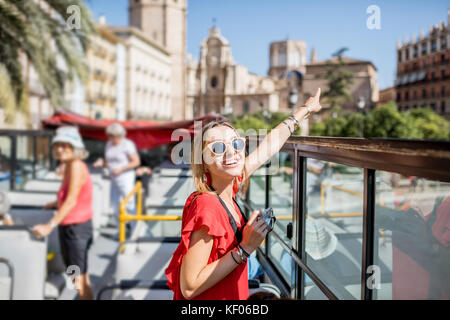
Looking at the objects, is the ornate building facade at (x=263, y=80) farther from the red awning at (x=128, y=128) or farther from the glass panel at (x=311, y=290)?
the glass panel at (x=311, y=290)

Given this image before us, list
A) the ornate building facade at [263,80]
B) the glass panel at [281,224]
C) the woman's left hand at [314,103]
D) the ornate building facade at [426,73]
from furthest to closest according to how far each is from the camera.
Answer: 1. the ornate building facade at [426,73]
2. the ornate building facade at [263,80]
3. the glass panel at [281,224]
4. the woman's left hand at [314,103]

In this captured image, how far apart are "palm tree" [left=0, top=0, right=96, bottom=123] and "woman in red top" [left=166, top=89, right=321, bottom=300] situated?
447 centimetres

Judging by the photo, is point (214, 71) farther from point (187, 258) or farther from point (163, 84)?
point (187, 258)

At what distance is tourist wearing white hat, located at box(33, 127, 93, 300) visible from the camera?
116 inches

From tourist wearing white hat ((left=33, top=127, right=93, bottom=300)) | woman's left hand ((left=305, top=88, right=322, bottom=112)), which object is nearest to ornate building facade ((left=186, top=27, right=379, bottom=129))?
tourist wearing white hat ((left=33, top=127, right=93, bottom=300))

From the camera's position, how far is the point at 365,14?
1664 millimetres

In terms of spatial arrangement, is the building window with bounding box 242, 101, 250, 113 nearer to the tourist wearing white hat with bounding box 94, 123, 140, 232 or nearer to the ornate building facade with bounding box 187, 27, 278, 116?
the ornate building facade with bounding box 187, 27, 278, 116

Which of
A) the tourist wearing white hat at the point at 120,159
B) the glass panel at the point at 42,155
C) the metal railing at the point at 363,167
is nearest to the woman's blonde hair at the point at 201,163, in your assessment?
the metal railing at the point at 363,167

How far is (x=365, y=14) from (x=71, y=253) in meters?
2.54

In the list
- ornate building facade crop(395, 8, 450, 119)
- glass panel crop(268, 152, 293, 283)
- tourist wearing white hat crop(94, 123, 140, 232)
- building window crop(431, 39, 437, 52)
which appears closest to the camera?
glass panel crop(268, 152, 293, 283)

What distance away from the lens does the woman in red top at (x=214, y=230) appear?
980 millimetres

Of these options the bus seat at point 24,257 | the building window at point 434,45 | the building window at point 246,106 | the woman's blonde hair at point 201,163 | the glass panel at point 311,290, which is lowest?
the bus seat at point 24,257

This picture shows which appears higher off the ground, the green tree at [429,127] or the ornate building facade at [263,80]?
the ornate building facade at [263,80]

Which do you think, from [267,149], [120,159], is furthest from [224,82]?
[267,149]
